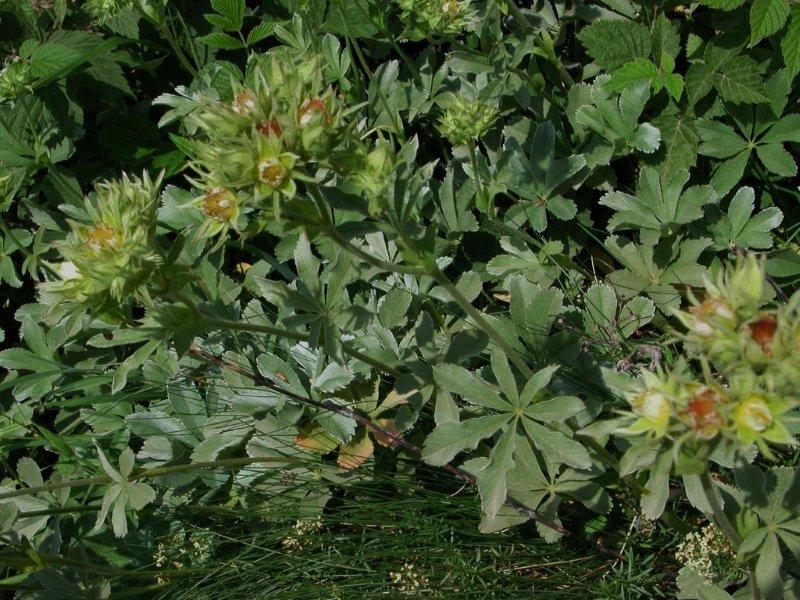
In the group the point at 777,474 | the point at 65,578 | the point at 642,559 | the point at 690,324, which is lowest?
the point at 642,559

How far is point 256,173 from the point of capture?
74.6 inches

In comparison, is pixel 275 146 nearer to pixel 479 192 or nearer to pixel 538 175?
pixel 479 192

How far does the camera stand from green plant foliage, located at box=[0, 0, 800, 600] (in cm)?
208

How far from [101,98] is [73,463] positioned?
59.2 inches

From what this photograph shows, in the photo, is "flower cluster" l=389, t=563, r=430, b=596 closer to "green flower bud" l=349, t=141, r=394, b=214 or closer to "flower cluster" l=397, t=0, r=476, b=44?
"green flower bud" l=349, t=141, r=394, b=214

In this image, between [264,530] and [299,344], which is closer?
[264,530]

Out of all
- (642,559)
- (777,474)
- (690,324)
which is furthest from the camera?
(642,559)

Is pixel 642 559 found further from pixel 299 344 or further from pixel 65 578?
pixel 65 578

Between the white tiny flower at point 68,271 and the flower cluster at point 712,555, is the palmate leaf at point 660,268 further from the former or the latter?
the white tiny flower at point 68,271

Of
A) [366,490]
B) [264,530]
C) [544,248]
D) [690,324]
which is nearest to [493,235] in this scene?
[544,248]

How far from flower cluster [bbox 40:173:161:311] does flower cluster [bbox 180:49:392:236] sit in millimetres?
145

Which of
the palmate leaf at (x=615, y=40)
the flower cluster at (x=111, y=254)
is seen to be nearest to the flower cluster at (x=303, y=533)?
the flower cluster at (x=111, y=254)

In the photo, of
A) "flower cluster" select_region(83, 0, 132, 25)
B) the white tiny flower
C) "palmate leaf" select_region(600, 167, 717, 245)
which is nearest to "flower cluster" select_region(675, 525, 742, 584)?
"palmate leaf" select_region(600, 167, 717, 245)

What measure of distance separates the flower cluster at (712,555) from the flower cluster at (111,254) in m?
1.58
